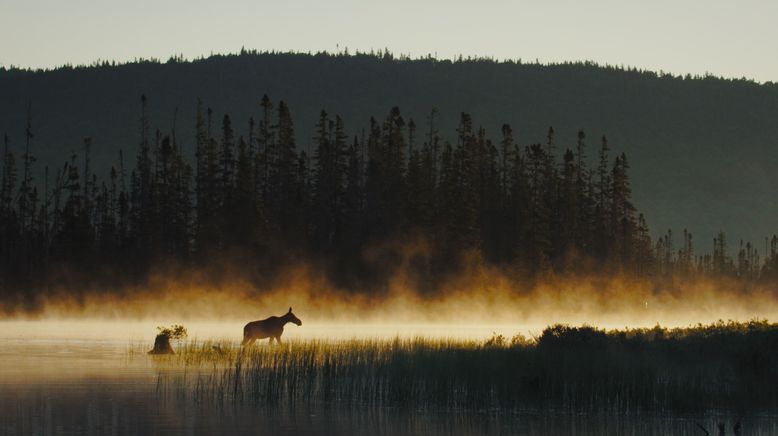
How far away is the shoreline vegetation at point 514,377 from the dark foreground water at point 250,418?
73 centimetres

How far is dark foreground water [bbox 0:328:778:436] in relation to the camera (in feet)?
91.2

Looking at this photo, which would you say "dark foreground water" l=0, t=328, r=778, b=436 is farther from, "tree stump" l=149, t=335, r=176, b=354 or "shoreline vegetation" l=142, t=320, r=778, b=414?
"tree stump" l=149, t=335, r=176, b=354

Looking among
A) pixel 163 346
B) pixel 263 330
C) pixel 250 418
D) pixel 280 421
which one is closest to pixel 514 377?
pixel 280 421

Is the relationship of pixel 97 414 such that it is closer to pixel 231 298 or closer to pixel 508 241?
pixel 231 298

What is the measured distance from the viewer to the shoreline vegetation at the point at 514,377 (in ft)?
105

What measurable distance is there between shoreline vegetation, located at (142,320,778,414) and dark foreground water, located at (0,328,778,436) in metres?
0.73

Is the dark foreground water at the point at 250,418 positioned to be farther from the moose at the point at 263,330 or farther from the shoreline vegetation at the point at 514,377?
the moose at the point at 263,330

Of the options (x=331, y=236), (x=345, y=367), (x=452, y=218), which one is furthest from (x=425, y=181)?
(x=345, y=367)

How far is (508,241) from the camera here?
369 ft

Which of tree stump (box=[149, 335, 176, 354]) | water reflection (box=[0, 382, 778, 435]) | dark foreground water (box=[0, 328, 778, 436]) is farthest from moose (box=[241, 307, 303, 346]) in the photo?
water reflection (box=[0, 382, 778, 435])

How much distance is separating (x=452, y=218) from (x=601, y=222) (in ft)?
84.7

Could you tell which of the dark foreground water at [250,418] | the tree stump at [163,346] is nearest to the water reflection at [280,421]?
the dark foreground water at [250,418]

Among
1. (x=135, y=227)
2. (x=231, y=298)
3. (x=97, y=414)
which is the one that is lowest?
(x=97, y=414)

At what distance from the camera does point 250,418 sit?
29.6m
